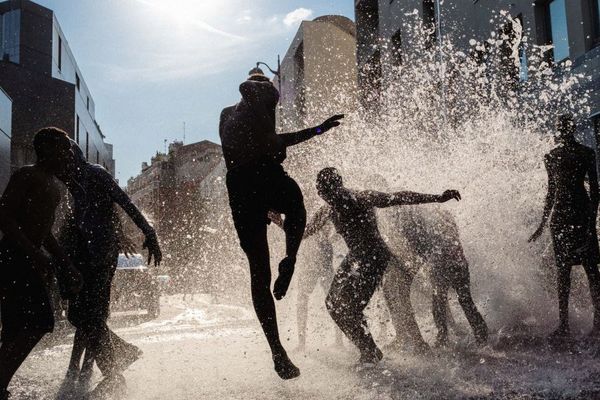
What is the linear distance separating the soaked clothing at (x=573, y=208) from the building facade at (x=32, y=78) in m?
25.2

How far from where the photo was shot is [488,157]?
33.3ft

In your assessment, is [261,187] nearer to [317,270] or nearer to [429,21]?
[317,270]

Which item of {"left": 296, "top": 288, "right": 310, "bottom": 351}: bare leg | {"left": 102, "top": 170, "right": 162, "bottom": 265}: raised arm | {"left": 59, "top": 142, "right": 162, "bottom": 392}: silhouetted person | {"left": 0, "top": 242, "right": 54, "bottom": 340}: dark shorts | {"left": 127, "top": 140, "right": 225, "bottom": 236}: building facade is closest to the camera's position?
{"left": 0, "top": 242, "right": 54, "bottom": 340}: dark shorts

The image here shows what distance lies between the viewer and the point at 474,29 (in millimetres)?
15609

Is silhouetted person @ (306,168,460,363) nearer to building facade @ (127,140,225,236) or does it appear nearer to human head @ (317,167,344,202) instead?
human head @ (317,167,344,202)

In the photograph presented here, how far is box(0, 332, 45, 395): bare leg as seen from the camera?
3.24 m

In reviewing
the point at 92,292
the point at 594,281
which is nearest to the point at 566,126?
the point at 594,281

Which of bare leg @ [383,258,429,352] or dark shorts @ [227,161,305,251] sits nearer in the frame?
dark shorts @ [227,161,305,251]

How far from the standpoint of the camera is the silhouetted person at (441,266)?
540 cm

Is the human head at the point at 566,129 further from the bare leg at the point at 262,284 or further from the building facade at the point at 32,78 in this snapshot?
the building facade at the point at 32,78

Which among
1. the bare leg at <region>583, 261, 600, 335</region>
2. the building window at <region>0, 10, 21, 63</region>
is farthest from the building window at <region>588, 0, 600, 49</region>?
the building window at <region>0, 10, 21, 63</region>

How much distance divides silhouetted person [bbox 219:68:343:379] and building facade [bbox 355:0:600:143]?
890 centimetres

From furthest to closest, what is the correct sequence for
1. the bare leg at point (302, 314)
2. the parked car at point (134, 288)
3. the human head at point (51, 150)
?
the parked car at point (134, 288), the bare leg at point (302, 314), the human head at point (51, 150)

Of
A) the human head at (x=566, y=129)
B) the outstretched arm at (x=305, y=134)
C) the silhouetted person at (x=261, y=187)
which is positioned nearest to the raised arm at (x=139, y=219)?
the silhouetted person at (x=261, y=187)
